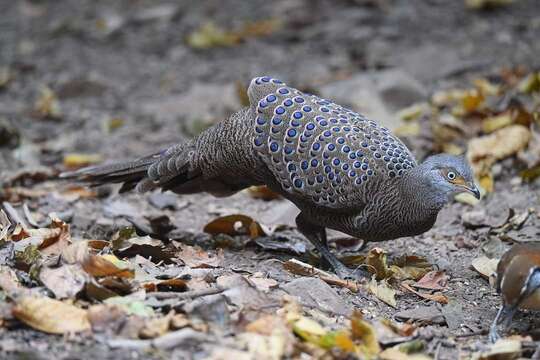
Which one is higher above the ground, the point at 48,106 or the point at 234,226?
the point at 234,226

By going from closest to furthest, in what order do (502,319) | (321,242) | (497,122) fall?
(502,319) → (321,242) → (497,122)

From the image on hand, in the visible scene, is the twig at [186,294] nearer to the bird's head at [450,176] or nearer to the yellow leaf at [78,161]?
the bird's head at [450,176]

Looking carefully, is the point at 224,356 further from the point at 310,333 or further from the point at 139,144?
the point at 139,144

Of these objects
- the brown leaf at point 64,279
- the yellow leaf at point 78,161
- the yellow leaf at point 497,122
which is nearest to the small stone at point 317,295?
the brown leaf at point 64,279

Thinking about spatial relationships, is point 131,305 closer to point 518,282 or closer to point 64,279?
point 64,279

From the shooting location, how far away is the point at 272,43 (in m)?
10.6

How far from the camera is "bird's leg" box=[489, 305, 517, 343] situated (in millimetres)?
4203

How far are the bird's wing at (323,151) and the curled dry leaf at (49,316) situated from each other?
172 cm

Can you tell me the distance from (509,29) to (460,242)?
4.62 m

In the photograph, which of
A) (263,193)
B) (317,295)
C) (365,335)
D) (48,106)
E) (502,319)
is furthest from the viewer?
(48,106)

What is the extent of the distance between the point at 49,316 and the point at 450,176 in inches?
91.3

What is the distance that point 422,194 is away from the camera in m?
4.96

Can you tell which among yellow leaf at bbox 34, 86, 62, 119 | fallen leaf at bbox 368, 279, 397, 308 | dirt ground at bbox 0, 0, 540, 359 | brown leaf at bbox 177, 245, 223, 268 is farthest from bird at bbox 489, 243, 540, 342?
yellow leaf at bbox 34, 86, 62, 119

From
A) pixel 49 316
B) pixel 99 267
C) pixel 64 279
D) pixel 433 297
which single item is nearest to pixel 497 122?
pixel 433 297
